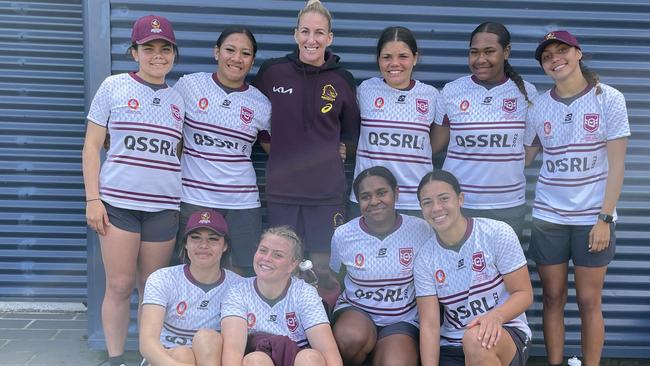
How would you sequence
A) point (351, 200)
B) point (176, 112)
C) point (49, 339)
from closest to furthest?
point (176, 112) → point (351, 200) → point (49, 339)

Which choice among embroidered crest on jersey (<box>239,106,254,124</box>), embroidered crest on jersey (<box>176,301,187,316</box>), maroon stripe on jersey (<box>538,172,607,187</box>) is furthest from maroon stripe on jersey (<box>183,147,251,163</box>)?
maroon stripe on jersey (<box>538,172,607,187</box>)

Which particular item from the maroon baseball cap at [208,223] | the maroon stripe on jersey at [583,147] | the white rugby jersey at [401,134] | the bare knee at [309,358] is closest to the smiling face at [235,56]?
the white rugby jersey at [401,134]

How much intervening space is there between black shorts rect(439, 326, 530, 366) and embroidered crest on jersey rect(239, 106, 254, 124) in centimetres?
176

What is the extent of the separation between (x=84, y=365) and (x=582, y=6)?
425 cm

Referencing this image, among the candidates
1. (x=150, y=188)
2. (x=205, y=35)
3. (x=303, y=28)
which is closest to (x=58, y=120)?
(x=205, y=35)

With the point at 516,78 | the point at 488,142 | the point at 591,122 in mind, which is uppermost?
the point at 516,78

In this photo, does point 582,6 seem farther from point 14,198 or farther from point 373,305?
point 14,198

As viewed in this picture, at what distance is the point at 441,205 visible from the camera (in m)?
3.21

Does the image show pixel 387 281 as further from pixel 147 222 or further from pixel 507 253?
pixel 147 222

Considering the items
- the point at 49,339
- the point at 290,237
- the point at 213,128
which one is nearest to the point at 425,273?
the point at 290,237

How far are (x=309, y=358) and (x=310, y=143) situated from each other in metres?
1.32

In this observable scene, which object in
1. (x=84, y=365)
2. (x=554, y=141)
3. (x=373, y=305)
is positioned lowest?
(x=84, y=365)

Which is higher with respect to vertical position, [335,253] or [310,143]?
[310,143]

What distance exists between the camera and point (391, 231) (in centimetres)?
355
